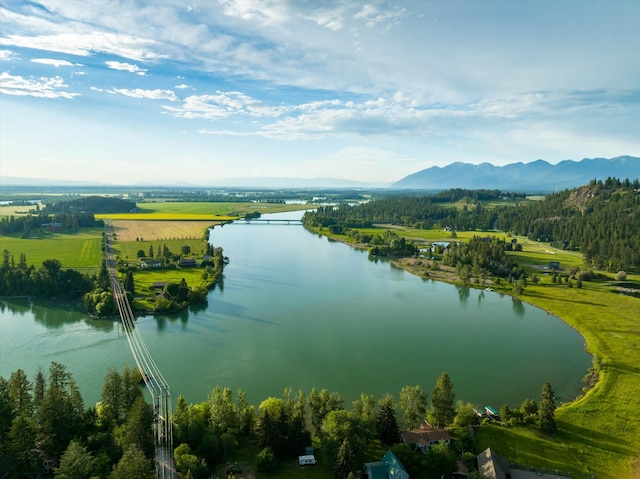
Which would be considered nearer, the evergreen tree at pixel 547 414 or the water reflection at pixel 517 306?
the evergreen tree at pixel 547 414

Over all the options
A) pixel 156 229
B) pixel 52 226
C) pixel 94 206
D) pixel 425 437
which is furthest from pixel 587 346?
pixel 94 206

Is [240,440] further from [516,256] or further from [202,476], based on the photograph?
[516,256]

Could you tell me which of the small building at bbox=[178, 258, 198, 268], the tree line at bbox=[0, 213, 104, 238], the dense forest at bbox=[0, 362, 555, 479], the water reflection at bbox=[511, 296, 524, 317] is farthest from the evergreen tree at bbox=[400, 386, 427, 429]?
the tree line at bbox=[0, 213, 104, 238]

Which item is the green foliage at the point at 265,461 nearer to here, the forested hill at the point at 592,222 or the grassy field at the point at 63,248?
the grassy field at the point at 63,248

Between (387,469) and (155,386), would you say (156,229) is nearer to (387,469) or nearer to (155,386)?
(155,386)

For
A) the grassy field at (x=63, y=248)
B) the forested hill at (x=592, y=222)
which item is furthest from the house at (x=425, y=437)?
the forested hill at (x=592, y=222)

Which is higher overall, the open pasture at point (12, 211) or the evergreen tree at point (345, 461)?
the open pasture at point (12, 211)

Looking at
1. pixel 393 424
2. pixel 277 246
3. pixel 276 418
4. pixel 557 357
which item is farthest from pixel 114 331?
pixel 277 246
